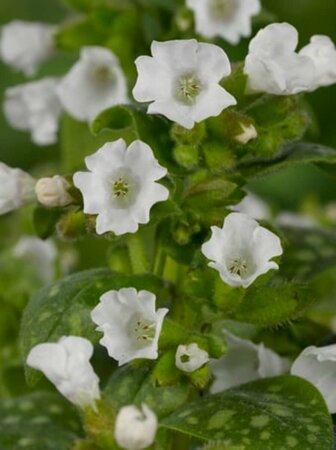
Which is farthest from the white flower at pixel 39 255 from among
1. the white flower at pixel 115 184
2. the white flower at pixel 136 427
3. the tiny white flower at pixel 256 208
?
the white flower at pixel 136 427

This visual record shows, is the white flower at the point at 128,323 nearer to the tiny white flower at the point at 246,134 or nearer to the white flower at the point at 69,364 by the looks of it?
the white flower at the point at 69,364

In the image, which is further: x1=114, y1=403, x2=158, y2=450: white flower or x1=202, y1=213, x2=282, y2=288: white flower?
x1=202, y1=213, x2=282, y2=288: white flower

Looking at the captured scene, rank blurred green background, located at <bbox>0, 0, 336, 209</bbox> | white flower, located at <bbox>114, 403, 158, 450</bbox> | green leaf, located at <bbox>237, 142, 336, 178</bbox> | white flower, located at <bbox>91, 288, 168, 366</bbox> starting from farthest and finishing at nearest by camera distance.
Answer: blurred green background, located at <bbox>0, 0, 336, 209</bbox> < green leaf, located at <bbox>237, 142, 336, 178</bbox> < white flower, located at <bbox>91, 288, 168, 366</bbox> < white flower, located at <bbox>114, 403, 158, 450</bbox>

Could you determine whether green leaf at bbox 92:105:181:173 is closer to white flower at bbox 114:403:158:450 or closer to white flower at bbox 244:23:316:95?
white flower at bbox 244:23:316:95

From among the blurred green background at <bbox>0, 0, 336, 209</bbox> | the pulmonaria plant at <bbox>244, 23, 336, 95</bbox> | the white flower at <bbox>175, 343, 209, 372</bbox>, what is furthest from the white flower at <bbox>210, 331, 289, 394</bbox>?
the blurred green background at <bbox>0, 0, 336, 209</bbox>

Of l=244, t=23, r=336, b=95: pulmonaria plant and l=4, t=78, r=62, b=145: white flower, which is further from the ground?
l=244, t=23, r=336, b=95: pulmonaria plant

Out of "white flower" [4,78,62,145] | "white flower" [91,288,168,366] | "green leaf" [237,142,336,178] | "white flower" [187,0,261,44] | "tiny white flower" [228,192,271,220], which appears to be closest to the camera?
"white flower" [91,288,168,366]

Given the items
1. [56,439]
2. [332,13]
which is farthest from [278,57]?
[332,13]
